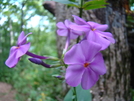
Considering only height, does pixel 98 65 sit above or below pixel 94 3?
below

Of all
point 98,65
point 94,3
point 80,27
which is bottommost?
point 98,65

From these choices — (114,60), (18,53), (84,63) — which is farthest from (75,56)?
(114,60)

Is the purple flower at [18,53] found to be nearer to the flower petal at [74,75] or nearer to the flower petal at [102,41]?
the flower petal at [74,75]

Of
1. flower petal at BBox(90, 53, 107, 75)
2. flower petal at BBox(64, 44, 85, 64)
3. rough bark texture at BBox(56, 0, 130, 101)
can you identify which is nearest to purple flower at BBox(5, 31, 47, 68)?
flower petal at BBox(64, 44, 85, 64)

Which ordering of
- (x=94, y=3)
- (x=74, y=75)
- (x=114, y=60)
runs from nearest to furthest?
(x=74, y=75), (x=94, y=3), (x=114, y=60)

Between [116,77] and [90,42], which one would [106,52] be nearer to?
[116,77]

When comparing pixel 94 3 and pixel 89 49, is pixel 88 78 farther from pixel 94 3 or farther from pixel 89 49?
pixel 94 3

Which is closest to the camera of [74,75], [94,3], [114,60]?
[74,75]
